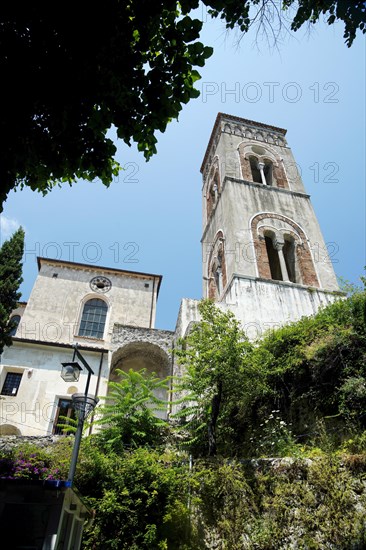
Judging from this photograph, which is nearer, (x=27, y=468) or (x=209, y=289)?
(x=27, y=468)

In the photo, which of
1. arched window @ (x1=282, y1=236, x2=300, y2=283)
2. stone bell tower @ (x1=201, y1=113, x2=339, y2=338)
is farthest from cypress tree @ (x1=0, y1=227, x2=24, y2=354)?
arched window @ (x1=282, y1=236, x2=300, y2=283)

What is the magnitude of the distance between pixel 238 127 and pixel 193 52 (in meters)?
23.1

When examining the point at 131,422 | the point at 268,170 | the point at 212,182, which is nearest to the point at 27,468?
the point at 131,422

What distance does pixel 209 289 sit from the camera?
2169 centimetres

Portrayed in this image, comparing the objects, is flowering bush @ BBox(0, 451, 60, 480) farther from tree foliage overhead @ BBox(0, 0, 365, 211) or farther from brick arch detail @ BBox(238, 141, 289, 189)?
brick arch detail @ BBox(238, 141, 289, 189)

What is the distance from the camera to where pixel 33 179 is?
6172mm

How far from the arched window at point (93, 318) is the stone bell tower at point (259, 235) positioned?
20.5ft

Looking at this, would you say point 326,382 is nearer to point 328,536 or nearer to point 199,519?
point 328,536

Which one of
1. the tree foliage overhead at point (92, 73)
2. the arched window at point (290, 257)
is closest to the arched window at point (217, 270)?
the arched window at point (290, 257)

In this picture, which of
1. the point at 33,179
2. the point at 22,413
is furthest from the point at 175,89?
the point at 22,413

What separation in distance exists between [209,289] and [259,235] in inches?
171

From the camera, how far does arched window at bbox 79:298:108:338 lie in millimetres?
22058

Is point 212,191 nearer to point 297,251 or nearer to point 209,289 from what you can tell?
point 209,289

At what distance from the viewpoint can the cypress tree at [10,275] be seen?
46.5 feet
